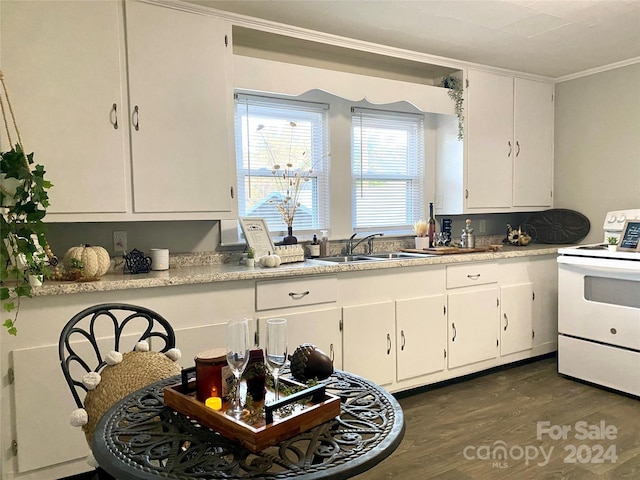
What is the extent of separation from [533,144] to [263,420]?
12.9 feet

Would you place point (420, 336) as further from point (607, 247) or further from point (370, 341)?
point (607, 247)

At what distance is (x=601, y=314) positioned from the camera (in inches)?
134

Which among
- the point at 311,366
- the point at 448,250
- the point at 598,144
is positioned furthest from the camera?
the point at 598,144

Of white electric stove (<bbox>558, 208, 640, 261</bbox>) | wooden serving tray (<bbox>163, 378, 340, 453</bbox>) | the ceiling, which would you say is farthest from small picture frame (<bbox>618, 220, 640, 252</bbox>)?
wooden serving tray (<bbox>163, 378, 340, 453</bbox>)

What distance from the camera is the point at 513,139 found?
4164 millimetres

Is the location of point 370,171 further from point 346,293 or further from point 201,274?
point 201,274

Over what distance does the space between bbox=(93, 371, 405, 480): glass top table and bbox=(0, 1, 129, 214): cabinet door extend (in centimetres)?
140

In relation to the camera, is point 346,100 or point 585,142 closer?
point 346,100

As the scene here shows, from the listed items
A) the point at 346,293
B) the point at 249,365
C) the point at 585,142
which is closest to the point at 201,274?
the point at 346,293

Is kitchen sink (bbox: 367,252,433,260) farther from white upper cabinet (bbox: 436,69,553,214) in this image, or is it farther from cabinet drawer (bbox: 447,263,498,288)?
white upper cabinet (bbox: 436,69,553,214)

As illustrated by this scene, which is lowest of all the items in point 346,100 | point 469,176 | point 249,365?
point 249,365

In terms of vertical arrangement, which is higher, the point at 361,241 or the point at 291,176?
the point at 291,176

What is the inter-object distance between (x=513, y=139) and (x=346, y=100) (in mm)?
1536

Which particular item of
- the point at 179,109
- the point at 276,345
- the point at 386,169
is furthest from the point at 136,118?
the point at 386,169
